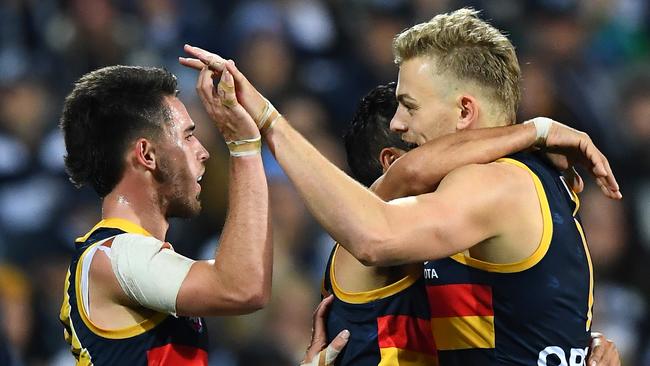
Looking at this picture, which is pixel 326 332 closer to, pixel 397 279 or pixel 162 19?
pixel 397 279

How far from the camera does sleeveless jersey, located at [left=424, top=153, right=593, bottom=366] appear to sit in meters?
3.65

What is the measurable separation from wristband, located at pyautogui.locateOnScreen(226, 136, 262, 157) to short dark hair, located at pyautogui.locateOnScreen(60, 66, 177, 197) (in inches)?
18.9

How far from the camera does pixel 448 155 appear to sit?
3719mm

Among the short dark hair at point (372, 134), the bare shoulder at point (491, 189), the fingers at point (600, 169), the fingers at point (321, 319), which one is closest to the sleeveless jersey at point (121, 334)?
the fingers at point (321, 319)

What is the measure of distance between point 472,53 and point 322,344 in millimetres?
1220

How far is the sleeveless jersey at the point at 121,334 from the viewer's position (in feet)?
12.3

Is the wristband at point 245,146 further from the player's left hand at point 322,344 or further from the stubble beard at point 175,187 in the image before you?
the player's left hand at point 322,344

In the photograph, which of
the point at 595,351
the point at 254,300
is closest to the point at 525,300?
the point at 595,351

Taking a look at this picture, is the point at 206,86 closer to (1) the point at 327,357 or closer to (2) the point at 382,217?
(2) the point at 382,217

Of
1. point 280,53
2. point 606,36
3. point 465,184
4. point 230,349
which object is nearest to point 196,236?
point 230,349

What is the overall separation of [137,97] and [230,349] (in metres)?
4.45

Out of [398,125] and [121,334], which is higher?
[398,125]

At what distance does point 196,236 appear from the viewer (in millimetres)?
8375

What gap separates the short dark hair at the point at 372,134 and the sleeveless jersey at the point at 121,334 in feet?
3.15
